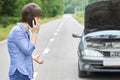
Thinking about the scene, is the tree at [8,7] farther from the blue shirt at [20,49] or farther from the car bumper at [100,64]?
the blue shirt at [20,49]

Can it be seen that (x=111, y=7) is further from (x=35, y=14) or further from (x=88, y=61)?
(x=35, y=14)

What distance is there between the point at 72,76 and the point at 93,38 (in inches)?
47.4

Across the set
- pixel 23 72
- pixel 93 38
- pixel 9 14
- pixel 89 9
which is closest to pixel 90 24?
pixel 89 9

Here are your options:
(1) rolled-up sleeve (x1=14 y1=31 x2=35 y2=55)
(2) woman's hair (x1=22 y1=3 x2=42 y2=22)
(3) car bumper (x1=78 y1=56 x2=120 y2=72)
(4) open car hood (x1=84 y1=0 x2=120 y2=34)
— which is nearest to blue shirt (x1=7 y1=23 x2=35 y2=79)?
(1) rolled-up sleeve (x1=14 y1=31 x2=35 y2=55)

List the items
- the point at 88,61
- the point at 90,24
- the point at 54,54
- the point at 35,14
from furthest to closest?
the point at 54,54 < the point at 90,24 < the point at 88,61 < the point at 35,14

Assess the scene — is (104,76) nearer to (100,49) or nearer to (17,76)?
(100,49)

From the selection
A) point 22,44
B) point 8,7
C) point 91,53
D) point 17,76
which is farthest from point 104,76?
point 8,7

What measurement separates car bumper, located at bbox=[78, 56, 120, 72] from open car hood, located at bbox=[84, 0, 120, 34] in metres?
1.81

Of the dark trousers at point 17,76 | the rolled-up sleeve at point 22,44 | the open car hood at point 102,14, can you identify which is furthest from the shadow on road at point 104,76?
the rolled-up sleeve at point 22,44

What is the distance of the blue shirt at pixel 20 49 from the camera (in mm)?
4184

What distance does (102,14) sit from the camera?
1052 centimetres

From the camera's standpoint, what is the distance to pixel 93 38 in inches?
356

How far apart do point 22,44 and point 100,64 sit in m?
4.60

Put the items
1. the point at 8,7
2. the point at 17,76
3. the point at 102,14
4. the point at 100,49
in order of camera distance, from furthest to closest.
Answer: the point at 8,7 → the point at 102,14 → the point at 100,49 → the point at 17,76
